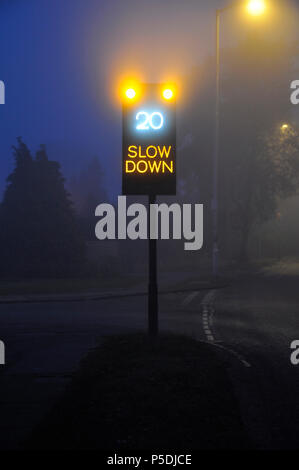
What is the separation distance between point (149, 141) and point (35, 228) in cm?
3516

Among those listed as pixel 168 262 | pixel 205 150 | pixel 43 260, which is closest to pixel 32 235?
pixel 43 260

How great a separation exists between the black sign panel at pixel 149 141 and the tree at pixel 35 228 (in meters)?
33.1

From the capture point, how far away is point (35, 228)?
151 feet

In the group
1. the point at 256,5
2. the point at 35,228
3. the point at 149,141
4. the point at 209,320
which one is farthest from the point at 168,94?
the point at 35,228

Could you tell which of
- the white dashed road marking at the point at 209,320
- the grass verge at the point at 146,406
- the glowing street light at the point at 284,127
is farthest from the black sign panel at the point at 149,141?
the glowing street light at the point at 284,127

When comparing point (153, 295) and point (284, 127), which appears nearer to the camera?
point (153, 295)

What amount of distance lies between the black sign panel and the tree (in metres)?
33.1

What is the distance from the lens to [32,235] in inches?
1806

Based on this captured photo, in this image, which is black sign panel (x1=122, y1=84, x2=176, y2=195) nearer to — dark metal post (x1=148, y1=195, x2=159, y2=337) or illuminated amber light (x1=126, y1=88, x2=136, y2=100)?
illuminated amber light (x1=126, y1=88, x2=136, y2=100)

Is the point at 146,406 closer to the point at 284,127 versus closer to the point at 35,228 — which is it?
the point at 35,228

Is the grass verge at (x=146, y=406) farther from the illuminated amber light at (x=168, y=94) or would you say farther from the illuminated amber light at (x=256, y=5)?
the illuminated amber light at (x=256, y=5)

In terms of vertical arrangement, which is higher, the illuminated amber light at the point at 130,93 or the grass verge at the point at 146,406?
the illuminated amber light at the point at 130,93

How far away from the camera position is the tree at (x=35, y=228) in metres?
45.6
